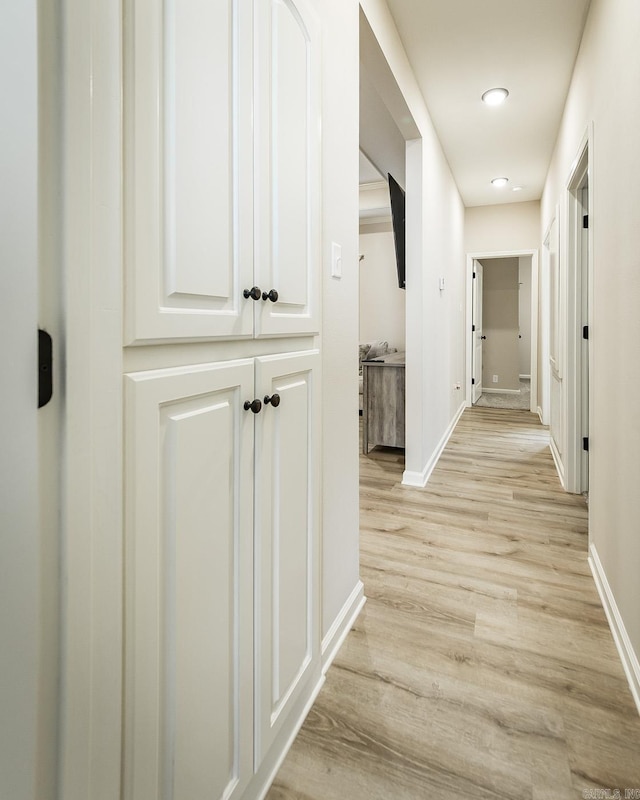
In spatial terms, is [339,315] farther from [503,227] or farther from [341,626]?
[503,227]

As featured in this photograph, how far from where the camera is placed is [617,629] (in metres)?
1.69

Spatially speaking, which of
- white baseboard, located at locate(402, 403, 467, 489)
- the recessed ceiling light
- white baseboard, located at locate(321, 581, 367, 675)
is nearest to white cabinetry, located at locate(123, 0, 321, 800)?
white baseboard, located at locate(321, 581, 367, 675)

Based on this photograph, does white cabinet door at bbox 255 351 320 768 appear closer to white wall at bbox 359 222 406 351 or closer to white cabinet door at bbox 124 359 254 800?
white cabinet door at bbox 124 359 254 800

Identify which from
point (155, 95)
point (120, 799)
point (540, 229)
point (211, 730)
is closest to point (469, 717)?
point (211, 730)

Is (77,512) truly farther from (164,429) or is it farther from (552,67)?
(552,67)

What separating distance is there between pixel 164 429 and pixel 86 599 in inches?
10.1

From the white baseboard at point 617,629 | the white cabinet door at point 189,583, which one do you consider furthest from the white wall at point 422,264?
the white cabinet door at point 189,583

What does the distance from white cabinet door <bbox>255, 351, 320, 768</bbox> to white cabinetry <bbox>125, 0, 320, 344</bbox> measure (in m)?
0.14

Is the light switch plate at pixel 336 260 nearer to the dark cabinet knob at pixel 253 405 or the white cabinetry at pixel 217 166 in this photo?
the white cabinetry at pixel 217 166

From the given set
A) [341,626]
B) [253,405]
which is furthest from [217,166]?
[341,626]

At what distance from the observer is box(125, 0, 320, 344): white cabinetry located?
69cm

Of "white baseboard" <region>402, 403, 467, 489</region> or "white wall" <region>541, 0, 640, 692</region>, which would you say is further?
"white baseboard" <region>402, 403, 467, 489</region>

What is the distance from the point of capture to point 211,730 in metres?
0.89

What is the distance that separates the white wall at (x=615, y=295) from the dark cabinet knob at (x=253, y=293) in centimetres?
120
